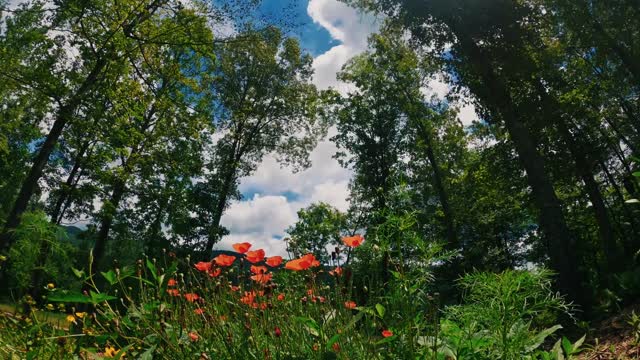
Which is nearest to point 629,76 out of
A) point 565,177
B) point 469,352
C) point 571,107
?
point 571,107

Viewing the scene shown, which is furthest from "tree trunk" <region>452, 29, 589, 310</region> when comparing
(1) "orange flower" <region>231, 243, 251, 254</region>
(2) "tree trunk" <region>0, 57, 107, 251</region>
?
(2) "tree trunk" <region>0, 57, 107, 251</region>

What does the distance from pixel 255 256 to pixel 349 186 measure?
25508 mm

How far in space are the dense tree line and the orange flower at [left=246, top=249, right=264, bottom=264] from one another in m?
0.29

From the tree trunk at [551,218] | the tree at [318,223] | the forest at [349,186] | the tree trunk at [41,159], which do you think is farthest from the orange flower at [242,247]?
the tree at [318,223]

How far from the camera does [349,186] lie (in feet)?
90.9

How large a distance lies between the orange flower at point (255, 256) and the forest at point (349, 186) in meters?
0.03

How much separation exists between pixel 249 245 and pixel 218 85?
75.4 feet

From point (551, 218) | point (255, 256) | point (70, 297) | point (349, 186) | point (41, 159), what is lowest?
point (70, 297)

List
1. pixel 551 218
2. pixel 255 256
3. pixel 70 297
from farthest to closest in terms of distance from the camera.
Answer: pixel 551 218 < pixel 255 256 < pixel 70 297

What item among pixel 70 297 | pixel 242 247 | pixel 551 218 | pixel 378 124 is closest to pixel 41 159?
pixel 242 247

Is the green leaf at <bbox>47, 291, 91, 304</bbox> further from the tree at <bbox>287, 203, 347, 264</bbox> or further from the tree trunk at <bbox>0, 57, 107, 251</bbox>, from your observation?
A: the tree at <bbox>287, 203, 347, 264</bbox>

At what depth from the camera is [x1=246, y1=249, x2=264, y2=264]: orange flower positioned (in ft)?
7.53

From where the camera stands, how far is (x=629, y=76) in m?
13.9

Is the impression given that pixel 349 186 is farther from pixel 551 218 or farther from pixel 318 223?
pixel 551 218
